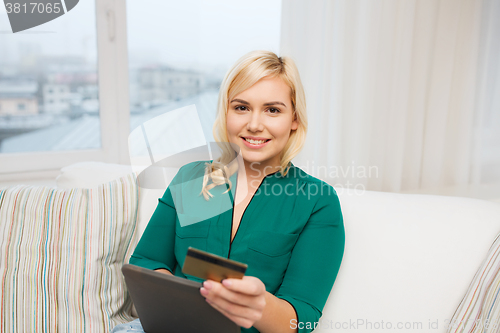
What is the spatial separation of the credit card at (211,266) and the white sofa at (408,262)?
47 cm

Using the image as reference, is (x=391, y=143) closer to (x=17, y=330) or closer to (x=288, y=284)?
(x=288, y=284)

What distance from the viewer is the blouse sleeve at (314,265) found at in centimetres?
82

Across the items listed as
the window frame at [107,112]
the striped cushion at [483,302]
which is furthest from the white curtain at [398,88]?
the striped cushion at [483,302]

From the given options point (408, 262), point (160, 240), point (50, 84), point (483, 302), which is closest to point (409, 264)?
point (408, 262)

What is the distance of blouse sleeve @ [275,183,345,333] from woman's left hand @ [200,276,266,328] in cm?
20

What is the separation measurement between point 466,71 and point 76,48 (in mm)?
2180

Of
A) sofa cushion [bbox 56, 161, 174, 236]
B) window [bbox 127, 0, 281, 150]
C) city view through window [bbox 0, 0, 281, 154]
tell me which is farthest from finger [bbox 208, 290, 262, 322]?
window [bbox 127, 0, 281, 150]

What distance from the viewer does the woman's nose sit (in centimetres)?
88

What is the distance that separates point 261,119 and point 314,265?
355mm

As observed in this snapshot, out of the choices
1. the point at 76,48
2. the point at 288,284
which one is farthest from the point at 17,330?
the point at 76,48

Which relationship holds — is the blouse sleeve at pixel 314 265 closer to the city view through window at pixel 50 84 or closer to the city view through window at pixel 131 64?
the city view through window at pixel 131 64

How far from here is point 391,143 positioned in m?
2.06

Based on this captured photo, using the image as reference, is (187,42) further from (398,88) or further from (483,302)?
(483,302)

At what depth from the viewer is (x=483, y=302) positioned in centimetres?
80
